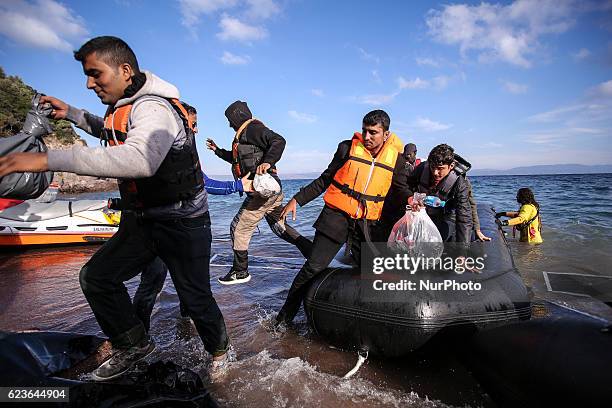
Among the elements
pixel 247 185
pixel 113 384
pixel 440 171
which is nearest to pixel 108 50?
pixel 113 384

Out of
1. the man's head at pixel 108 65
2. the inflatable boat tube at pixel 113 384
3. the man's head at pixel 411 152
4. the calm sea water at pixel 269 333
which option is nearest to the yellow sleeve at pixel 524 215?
the calm sea water at pixel 269 333

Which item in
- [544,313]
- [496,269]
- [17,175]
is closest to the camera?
[17,175]

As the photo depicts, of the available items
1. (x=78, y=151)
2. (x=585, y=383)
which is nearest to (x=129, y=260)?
(x=78, y=151)

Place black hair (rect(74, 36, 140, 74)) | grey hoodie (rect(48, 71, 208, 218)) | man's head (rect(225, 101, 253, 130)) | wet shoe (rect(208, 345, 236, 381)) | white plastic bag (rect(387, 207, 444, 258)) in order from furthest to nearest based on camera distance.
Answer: man's head (rect(225, 101, 253, 130))
white plastic bag (rect(387, 207, 444, 258))
wet shoe (rect(208, 345, 236, 381))
black hair (rect(74, 36, 140, 74))
grey hoodie (rect(48, 71, 208, 218))

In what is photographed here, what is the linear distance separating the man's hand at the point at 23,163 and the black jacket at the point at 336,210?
89.1 inches

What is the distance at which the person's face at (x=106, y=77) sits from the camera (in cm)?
179

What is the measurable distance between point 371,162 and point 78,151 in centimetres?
250

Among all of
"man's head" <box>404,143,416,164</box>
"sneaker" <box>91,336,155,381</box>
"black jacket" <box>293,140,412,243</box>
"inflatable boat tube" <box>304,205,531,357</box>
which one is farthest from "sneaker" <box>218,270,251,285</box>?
"man's head" <box>404,143,416,164</box>

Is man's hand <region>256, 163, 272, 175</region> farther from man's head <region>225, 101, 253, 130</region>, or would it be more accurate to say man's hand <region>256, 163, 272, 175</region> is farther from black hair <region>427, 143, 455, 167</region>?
black hair <region>427, 143, 455, 167</region>

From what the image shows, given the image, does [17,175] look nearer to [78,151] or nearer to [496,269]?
[78,151]

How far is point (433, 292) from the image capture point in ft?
8.49

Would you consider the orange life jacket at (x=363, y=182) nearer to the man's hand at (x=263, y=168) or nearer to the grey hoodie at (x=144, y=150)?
the man's hand at (x=263, y=168)

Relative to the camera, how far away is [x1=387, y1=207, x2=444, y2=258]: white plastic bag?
3.01 m

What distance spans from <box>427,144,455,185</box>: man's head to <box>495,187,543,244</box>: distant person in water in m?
3.66
